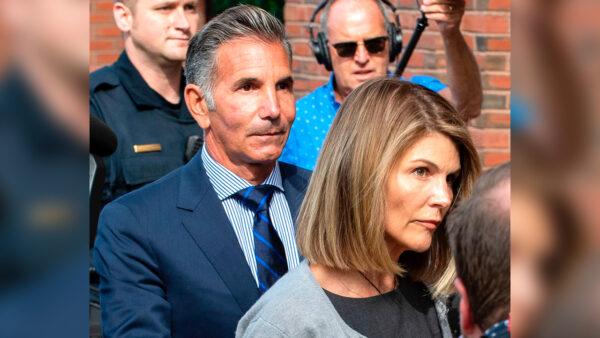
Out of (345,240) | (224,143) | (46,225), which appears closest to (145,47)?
(224,143)

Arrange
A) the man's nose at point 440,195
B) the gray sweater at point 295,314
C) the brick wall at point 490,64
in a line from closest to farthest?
the gray sweater at point 295,314 → the man's nose at point 440,195 → the brick wall at point 490,64

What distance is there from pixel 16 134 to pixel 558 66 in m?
0.37

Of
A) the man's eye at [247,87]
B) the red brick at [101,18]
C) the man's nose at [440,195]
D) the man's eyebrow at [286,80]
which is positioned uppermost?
the man's eyebrow at [286,80]

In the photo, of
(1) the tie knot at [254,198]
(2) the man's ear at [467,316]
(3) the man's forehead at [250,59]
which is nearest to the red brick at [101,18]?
(3) the man's forehead at [250,59]

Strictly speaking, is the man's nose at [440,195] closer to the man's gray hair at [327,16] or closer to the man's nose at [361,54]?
the man's nose at [361,54]

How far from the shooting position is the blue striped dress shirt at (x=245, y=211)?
2.07 metres

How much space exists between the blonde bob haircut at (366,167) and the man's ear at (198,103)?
1.80ft

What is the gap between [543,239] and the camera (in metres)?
0.67

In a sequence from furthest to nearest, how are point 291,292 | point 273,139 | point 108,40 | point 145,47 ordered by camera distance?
point 108,40, point 145,47, point 273,139, point 291,292

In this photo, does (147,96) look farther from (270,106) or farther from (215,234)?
(215,234)

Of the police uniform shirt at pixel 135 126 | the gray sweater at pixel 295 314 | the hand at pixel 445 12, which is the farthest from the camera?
the police uniform shirt at pixel 135 126

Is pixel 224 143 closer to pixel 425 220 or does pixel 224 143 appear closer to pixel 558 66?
pixel 425 220

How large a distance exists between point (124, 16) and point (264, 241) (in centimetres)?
177

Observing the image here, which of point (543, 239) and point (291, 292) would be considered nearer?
point (543, 239)
